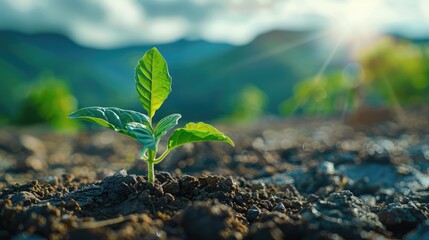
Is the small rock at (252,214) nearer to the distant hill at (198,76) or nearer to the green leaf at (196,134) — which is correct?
the green leaf at (196,134)

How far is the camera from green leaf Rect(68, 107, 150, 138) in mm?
2980

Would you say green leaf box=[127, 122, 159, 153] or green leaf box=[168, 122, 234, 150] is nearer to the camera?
green leaf box=[127, 122, 159, 153]

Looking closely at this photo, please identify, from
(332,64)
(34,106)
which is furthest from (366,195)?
(332,64)

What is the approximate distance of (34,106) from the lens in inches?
1929

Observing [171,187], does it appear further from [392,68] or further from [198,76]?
[198,76]

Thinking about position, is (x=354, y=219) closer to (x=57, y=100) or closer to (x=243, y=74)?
(x=57, y=100)

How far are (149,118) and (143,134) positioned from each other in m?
0.37

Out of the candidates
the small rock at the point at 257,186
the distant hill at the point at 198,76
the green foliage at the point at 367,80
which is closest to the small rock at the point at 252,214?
the small rock at the point at 257,186

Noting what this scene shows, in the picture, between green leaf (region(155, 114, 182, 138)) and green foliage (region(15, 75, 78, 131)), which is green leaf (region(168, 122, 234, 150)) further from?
green foliage (region(15, 75, 78, 131))

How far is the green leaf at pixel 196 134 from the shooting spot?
305cm

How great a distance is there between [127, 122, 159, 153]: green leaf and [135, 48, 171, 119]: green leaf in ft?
0.81

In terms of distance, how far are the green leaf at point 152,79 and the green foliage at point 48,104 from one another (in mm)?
39485

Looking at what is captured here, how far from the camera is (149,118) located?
10.8 ft

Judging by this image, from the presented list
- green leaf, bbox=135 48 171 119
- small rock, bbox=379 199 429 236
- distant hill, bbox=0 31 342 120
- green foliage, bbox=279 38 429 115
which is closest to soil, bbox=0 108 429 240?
small rock, bbox=379 199 429 236
